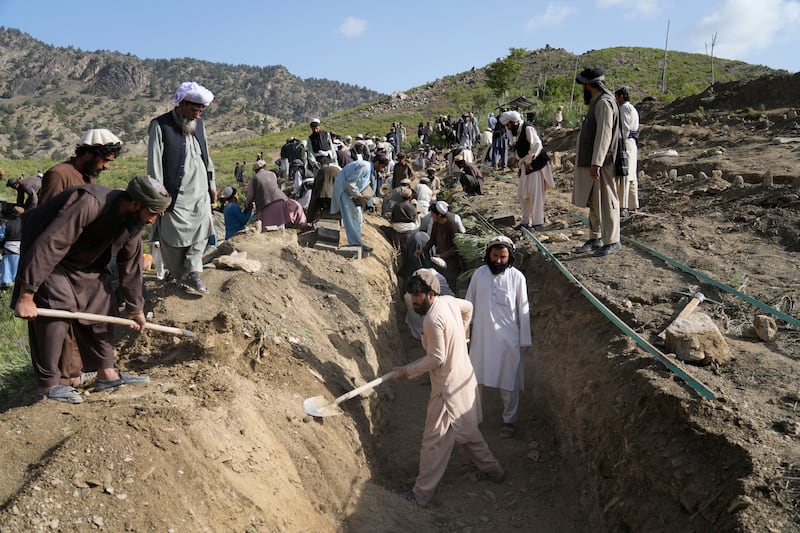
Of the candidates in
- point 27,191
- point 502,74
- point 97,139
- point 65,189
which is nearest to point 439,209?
point 97,139

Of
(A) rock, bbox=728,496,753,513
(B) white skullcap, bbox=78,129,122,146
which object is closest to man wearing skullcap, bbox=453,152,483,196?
(B) white skullcap, bbox=78,129,122,146

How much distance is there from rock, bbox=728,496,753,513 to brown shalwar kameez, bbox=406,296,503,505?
2.15 metres

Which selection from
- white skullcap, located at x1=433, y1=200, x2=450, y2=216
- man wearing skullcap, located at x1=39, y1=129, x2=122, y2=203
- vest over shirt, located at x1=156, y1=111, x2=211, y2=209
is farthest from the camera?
white skullcap, located at x1=433, y1=200, x2=450, y2=216

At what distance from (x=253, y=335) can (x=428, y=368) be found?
1.37m

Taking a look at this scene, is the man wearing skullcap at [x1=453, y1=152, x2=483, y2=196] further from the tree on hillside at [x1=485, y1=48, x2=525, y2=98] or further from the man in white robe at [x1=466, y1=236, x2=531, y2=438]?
→ the tree on hillside at [x1=485, y1=48, x2=525, y2=98]

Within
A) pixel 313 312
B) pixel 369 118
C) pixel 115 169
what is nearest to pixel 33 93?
pixel 369 118

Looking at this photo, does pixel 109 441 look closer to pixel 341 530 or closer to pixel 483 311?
pixel 341 530

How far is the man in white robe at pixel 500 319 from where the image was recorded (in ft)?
18.4

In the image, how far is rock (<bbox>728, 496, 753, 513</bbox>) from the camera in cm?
301

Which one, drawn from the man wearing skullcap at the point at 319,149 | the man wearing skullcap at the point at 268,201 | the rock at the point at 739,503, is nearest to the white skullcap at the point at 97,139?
the rock at the point at 739,503

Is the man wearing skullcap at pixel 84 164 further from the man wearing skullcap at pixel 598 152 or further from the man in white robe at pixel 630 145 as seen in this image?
the man in white robe at pixel 630 145

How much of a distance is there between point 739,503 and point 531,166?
19.0ft

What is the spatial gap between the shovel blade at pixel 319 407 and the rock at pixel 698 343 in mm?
2507

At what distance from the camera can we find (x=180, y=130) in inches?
202
